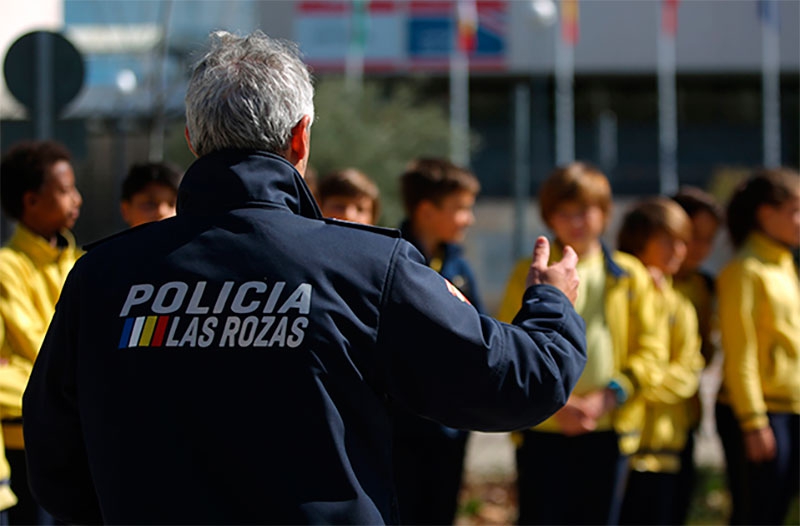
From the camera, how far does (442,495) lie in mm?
4570

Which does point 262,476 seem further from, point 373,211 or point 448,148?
point 448,148

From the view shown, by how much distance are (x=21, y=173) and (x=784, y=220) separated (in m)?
3.32

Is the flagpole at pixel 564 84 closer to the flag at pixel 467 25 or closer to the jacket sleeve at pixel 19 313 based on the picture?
the flag at pixel 467 25

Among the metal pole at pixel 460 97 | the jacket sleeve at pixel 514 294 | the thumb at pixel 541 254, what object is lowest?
→ the jacket sleeve at pixel 514 294

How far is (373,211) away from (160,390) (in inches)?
122

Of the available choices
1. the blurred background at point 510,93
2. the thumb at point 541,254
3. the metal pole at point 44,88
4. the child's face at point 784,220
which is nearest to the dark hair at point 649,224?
the child's face at point 784,220

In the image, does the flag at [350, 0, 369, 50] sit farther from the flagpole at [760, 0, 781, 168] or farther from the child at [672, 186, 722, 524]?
the child at [672, 186, 722, 524]

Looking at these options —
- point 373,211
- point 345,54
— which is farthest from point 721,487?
point 345,54

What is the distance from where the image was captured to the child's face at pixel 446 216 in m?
4.69

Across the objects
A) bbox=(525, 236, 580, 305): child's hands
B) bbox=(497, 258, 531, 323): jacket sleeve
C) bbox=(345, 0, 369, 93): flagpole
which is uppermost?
bbox=(345, 0, 369, 93): flagpole

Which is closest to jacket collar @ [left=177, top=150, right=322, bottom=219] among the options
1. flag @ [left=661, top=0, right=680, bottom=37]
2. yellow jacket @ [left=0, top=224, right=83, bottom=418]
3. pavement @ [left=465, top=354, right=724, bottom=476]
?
yellow jacket @ [left=0, top=224, right=83, bottom=418]

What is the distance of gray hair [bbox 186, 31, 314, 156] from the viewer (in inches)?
76.5

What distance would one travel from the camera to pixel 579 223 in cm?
429

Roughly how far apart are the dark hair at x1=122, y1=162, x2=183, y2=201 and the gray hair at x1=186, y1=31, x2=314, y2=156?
7.48ft
